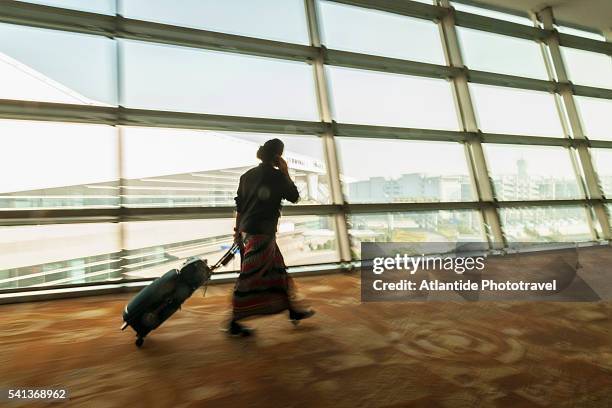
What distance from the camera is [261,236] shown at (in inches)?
81.7

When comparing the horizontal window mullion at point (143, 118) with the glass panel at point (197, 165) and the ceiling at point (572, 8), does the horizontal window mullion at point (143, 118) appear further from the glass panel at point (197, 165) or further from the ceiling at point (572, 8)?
the ceiling at point (572, 8)

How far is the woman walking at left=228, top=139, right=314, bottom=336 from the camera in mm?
2057

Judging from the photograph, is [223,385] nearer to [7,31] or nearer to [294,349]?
[294,349]

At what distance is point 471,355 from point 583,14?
8.23 metres

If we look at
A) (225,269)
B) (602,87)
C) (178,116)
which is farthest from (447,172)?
(602,87)

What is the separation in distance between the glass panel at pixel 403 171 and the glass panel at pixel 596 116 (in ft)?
10.6

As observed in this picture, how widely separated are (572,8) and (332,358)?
834 centimetres

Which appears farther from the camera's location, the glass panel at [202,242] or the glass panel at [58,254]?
the glass panel at [202,242]

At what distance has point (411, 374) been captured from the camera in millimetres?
1605

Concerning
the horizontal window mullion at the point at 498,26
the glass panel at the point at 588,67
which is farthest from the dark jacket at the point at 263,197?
the glass panel at the point at 588,67

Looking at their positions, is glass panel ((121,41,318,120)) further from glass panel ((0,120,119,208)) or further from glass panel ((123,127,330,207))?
glass panel ((0,120,119,208))

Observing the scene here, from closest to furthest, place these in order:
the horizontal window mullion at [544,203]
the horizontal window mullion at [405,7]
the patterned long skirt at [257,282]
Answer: the patterned long skirt at [257,282], the horizontal window mullion at [405,7], the horizontal window mullion at [544,203]

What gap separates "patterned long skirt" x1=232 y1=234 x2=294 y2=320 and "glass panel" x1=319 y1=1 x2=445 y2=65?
11.8ft

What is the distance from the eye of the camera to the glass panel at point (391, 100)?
15.1 feet
